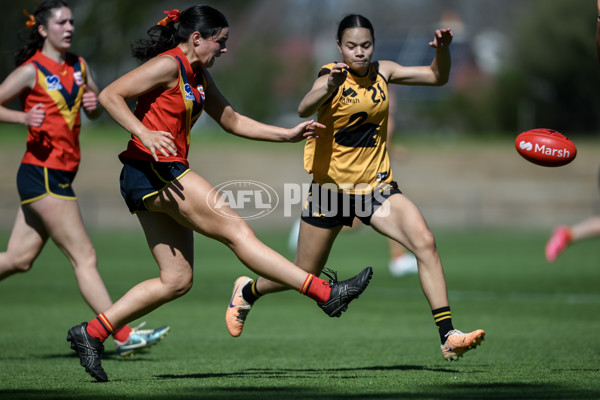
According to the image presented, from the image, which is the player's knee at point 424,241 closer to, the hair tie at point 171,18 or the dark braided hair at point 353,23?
the dark braided hair at point 353,23

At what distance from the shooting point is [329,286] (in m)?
5.42

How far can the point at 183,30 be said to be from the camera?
5785 millimetres

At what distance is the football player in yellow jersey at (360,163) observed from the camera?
20.3 ft

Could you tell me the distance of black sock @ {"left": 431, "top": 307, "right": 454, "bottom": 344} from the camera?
6.09 meters

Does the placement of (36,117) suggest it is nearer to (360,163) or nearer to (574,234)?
(360,163)

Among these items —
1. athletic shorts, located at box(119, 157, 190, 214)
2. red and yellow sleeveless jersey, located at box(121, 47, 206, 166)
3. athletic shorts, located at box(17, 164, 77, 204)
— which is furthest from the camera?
athletic shorts, located at box(17, 164, 77, 204)

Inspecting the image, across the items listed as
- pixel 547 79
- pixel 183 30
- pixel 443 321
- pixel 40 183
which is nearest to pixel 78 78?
pixel 40 183

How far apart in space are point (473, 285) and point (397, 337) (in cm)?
450

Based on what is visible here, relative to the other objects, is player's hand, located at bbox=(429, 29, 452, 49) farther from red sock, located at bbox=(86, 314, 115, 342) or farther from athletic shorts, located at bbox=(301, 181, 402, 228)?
red sock, located at bbox=(86, 314, 115, 342)

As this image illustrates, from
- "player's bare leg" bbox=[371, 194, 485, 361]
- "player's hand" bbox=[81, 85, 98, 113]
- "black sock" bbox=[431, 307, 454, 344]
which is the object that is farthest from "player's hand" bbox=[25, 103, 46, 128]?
"black sock" bbox=[431, 307, 454, 344]

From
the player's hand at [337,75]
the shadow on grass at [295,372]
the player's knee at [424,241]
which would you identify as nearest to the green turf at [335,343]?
the shadow on grass at [295,372]

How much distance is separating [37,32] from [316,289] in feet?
10.9

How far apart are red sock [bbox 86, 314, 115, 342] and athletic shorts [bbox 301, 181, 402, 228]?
163 cm

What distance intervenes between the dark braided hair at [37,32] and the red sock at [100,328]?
8.01 feet
